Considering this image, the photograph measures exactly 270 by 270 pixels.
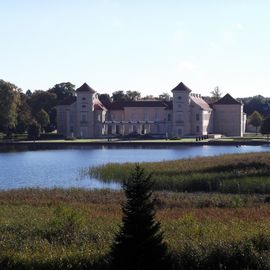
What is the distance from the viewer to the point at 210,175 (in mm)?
29062

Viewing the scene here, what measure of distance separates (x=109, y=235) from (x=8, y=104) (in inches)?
3009

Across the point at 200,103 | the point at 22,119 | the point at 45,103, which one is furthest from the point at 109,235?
the point at 45,103

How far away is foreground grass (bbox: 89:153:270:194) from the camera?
26.4 metres

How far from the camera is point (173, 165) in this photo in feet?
115

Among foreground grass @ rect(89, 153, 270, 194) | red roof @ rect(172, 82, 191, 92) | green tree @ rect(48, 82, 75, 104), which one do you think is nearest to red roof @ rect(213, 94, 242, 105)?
red roof @ rect(172, 82, 191, 92)

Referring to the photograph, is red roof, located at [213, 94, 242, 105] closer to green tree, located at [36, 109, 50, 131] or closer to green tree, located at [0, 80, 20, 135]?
green tree, located at [36, 109, 50, 131]

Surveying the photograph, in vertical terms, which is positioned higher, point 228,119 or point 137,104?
point 137,104

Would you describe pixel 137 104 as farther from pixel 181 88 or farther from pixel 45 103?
pixel 45 103

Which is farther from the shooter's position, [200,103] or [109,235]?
[200,103]

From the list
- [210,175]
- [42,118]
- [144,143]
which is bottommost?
[210,175]

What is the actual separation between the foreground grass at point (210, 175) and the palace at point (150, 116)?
204 feet

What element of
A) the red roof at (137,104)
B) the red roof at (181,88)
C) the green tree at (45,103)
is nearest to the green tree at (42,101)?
the green tree at (45,103)

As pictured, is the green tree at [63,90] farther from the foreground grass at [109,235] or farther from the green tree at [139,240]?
the green tree at [139,240]

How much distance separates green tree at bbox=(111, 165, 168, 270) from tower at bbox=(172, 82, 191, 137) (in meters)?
89.4
